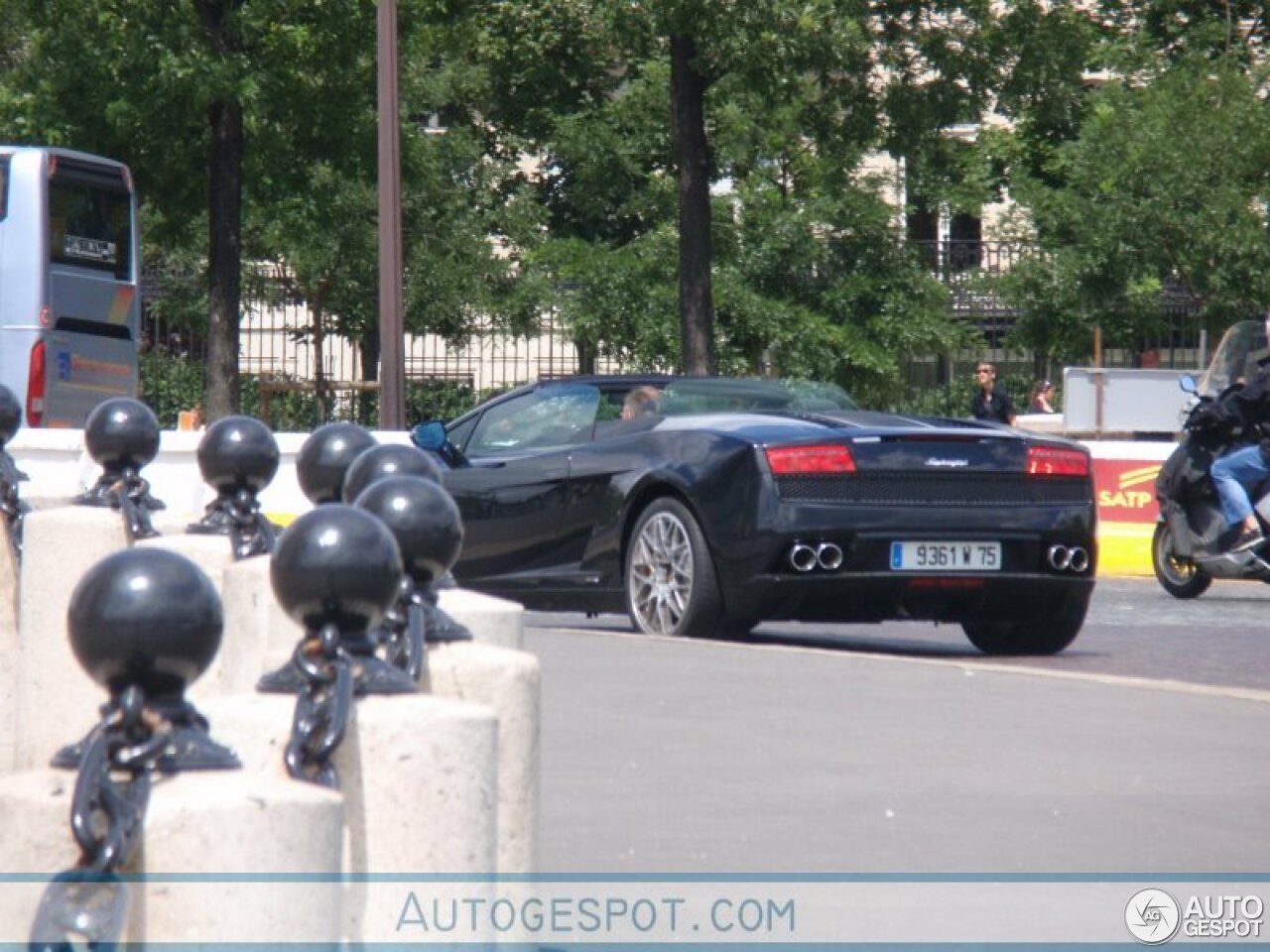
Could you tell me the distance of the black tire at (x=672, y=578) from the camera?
Answer: 1130 centimetres

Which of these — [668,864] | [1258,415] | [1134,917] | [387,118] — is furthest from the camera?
[387,118]

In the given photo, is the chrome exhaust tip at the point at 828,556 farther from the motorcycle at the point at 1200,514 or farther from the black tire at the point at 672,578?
the motorcycle at the point at 1200,514

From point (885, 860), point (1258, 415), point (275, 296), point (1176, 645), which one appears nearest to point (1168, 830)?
point (885, 860)

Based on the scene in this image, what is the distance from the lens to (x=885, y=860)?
6.01 m

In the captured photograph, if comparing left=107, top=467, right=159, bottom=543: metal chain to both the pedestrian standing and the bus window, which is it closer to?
the pedestrian standing

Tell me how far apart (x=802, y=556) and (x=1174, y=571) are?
20.9 feet

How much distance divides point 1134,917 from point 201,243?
3593 centimetres

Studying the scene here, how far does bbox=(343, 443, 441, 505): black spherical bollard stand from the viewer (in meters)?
5.41

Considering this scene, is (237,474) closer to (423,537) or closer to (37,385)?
(423,537)

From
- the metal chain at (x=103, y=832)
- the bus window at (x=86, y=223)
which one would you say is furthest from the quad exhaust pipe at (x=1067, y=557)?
the bus window at (x=86, y=223)

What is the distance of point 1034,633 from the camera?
12.1 m

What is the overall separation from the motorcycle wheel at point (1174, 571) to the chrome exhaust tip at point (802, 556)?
5.96 meters

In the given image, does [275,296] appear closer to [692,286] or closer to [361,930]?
[692,286]

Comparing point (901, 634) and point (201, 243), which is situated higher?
point (201, 243)
